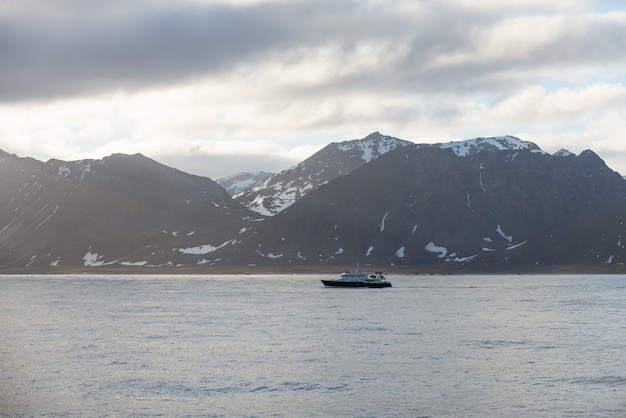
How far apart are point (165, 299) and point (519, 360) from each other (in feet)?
393

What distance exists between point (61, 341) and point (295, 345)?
26.6 meters

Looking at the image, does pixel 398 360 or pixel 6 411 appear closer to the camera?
pixel 6 411

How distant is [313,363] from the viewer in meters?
80.2

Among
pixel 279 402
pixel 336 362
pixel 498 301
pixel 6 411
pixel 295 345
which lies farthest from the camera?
pixel 498 301

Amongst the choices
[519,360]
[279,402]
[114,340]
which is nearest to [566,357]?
[519,360]

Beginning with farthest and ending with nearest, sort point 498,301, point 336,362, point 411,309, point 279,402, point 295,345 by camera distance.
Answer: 1. point 498,301
2. point 411,309
3. point 295,345
4. point 336,362
5. point 279,402

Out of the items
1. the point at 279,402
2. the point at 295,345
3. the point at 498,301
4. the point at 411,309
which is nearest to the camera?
the point at 279,402

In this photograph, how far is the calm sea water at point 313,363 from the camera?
5991 cm

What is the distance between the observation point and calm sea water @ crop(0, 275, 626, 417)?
5991cm

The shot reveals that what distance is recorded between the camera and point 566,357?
276 ft

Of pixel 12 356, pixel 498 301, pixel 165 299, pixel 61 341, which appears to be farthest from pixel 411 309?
pixel 12 356

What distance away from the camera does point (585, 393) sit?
64.1m

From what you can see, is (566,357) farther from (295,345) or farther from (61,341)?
(61,341)

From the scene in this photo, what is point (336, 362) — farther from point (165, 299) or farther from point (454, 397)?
point (165, 299)
